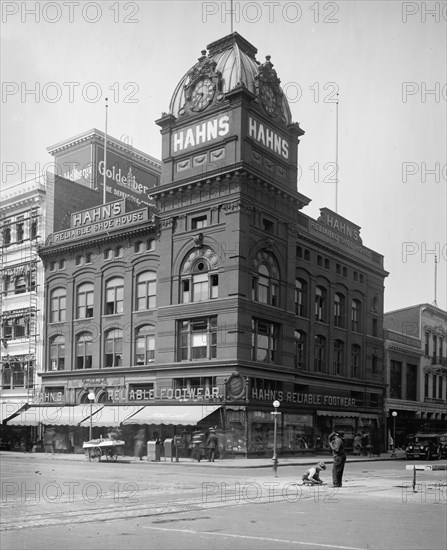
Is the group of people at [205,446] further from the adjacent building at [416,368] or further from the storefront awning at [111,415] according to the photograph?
the adjacent building at [416,368]

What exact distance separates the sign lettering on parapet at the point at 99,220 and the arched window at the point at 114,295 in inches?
155

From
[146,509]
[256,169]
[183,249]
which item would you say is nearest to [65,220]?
[183,249]

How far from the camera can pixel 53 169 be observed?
6988cm

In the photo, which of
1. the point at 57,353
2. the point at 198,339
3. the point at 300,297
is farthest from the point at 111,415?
the point at 300,297

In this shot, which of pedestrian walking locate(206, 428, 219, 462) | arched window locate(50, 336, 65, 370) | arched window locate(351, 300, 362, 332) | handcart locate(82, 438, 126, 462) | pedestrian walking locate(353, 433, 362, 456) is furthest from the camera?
arched window locate(351, 300, 362, 332)

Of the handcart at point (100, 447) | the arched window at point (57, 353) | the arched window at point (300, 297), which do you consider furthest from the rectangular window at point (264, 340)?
the arched window at point (57, 353)

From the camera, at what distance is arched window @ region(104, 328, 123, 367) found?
52.8m

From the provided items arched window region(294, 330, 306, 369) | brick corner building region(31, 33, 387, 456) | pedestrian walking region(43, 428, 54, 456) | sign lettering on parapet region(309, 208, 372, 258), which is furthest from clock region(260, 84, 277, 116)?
pedestrian walking region(43, 428, 54, 456)

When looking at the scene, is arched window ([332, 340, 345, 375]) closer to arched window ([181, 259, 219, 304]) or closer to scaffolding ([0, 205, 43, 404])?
arched window ([181, 259, 219, 304])

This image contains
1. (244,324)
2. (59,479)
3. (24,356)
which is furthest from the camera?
(24,356)

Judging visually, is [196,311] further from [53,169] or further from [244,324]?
[53,169]

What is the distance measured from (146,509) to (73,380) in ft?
129

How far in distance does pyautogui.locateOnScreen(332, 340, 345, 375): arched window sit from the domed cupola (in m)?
19.0

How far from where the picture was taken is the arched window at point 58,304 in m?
57.0
